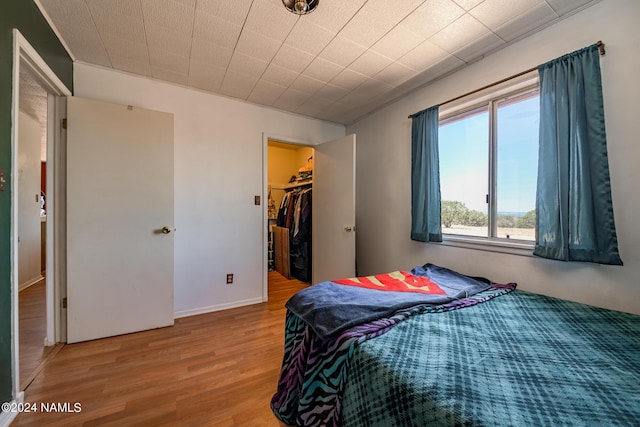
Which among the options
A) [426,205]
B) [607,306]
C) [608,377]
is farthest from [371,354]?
[426,205]

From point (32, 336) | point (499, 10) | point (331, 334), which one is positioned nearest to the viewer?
Answer: point (331, 334)

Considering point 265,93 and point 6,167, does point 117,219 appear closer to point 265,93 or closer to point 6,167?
point 6,167

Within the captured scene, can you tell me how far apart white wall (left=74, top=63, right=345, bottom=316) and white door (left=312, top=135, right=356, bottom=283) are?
69cm

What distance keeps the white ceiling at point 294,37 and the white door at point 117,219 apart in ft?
1.65

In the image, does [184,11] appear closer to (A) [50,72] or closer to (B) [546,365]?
(A) [50,72]

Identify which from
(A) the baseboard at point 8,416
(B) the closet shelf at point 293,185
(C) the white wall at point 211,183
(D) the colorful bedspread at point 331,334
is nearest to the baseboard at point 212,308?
(C) the white wall at point 211,183

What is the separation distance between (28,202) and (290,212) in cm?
378

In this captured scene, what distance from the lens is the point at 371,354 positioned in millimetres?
918

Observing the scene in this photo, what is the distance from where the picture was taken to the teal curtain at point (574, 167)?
141cm

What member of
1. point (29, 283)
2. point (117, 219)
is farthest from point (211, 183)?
point (29, 283)

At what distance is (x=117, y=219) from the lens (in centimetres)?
216

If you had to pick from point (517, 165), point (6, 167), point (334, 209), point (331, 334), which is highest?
point (517, 165)

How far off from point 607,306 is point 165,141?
11.5ft

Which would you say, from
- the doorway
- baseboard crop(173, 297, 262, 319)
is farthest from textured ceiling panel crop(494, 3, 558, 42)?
the doorway
